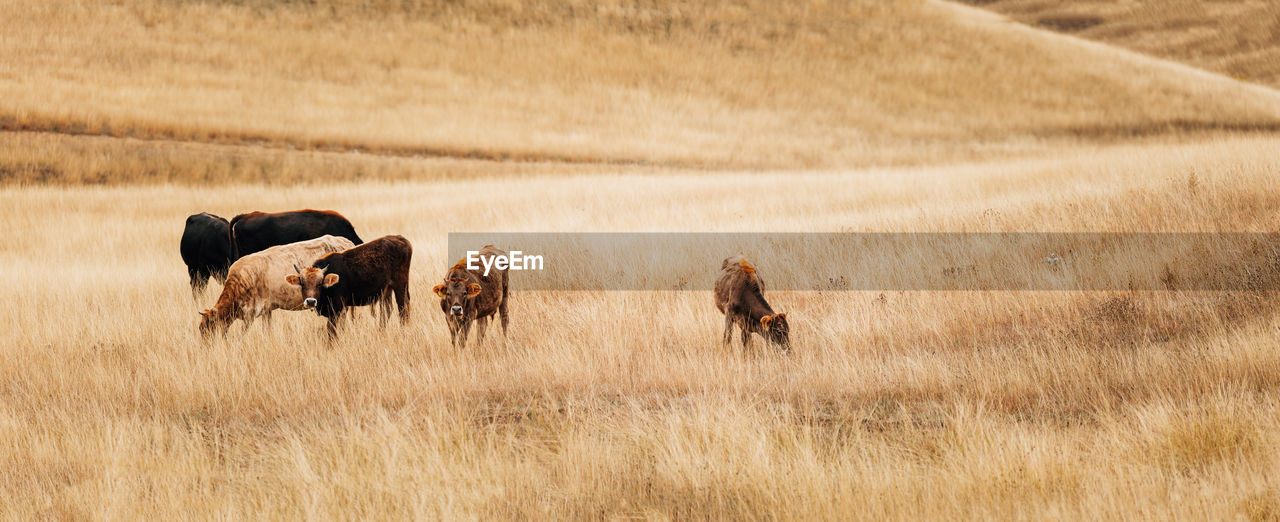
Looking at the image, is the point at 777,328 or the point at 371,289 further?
the point at 371,289

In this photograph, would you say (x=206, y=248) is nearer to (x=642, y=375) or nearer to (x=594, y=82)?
(x=642, y=375)

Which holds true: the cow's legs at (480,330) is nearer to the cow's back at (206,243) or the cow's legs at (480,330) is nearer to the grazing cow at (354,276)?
the grazing cow at (354,276)

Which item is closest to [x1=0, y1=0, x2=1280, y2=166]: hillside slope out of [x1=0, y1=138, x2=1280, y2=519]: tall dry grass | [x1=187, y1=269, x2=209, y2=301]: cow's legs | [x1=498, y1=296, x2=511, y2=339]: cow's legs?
[x1=187, y1=269, x2=209, y2=301]: cow's legs

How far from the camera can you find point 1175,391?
5.69 meters

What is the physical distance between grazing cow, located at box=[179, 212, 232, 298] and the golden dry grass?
6433 cm

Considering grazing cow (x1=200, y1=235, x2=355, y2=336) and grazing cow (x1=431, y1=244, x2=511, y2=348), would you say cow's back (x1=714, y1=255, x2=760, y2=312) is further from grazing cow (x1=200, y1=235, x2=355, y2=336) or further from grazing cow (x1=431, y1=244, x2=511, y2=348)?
grazing cow (x1=200, y1=235, x2=355, y2=336)

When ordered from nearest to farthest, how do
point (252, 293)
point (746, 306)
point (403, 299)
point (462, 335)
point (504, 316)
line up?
point (746, 306)
point (462, 335)
point (252, 293)
point (504, 316)
point (403, 299)

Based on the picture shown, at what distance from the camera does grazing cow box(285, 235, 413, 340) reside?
7.19 meters

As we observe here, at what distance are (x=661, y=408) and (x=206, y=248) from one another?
22.7 feet

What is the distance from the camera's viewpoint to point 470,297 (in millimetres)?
6809

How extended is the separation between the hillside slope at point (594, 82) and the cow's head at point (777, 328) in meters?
27.5

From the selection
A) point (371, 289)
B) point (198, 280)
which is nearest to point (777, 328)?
point (371, 289)

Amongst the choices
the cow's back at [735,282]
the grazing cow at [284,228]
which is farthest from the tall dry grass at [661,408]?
the grazing cow at [284,228]

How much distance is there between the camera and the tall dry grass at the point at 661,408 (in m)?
4.46
